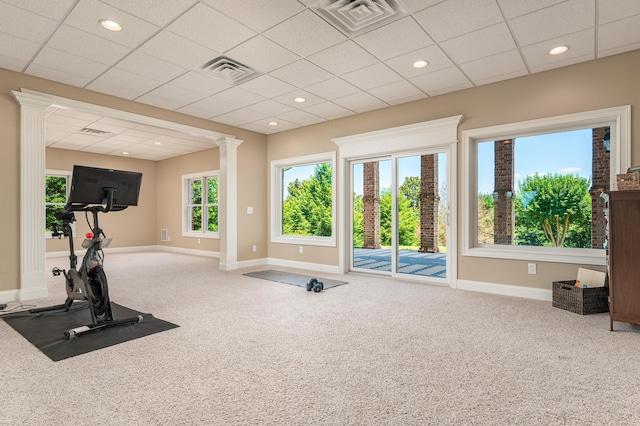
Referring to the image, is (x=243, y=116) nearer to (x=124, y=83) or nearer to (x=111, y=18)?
(x=124, y=83)

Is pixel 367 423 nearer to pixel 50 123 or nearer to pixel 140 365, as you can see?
pixel 140 365

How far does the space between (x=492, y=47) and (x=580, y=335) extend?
2768 millimetres

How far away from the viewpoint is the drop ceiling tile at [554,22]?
2803 millimetres

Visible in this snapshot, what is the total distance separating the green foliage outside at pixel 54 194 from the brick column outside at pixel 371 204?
748cm

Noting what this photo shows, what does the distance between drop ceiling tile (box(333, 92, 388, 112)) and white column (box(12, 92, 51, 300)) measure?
3778mm

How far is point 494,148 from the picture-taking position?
4574 mm

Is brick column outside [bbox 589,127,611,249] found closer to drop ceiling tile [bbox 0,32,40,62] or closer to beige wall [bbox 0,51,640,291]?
beige wall [bbox 0,51,640,291]

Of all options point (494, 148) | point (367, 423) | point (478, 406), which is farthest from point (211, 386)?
point (494, 148)

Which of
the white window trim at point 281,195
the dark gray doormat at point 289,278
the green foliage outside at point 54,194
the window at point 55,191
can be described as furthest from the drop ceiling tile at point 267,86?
the green foliage outside at point 54,194

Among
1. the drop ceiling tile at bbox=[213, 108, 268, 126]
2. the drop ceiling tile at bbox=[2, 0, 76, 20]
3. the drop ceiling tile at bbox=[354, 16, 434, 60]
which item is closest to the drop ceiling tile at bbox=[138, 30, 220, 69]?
the drop ceiling tile at bbox=[2, 0, 76, 20]

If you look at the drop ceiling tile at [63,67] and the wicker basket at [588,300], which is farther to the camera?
the drop ceiling tile at [63,67]

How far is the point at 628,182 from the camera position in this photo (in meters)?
2.94

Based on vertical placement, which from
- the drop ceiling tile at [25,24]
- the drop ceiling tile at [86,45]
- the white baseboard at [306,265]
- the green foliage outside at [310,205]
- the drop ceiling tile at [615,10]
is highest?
the drop ceiling tile at [25,24]

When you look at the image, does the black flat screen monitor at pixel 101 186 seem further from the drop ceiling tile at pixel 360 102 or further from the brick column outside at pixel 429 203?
the brick column outside at pixel 429 203
